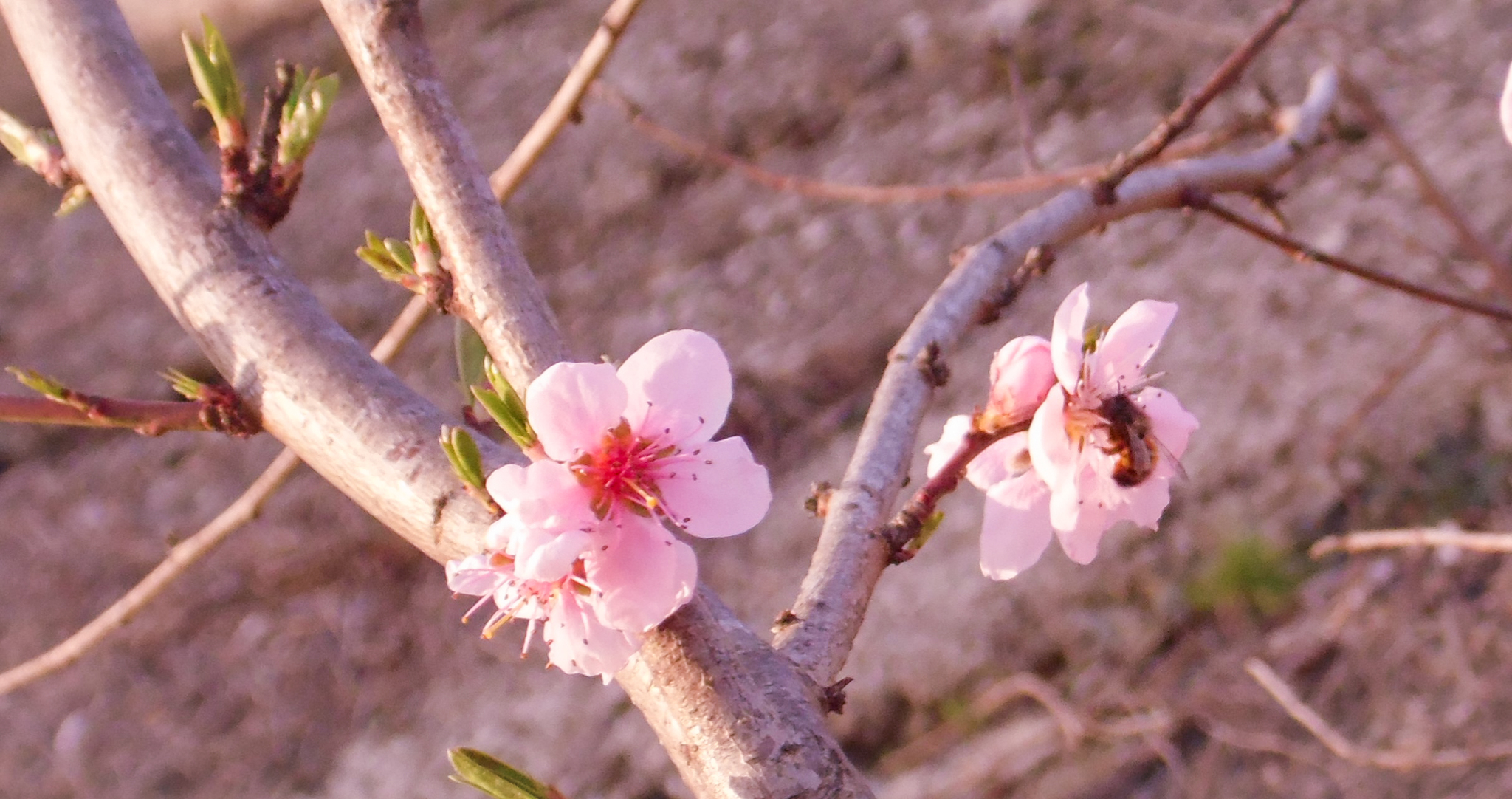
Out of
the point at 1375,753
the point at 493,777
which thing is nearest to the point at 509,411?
the point at 493,777

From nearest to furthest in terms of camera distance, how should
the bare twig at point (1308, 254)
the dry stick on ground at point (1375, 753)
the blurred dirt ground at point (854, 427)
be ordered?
the bare twig at point (1308, 254), the dry stick on ground at point (1375, 753), the blurred dirt ground at point (854, 427)

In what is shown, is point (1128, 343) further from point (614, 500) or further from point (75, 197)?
point (75, 197)

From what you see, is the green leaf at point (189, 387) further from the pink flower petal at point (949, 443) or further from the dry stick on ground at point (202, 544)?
the pink flower petal at point (949, 443)

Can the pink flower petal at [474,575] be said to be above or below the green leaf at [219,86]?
below

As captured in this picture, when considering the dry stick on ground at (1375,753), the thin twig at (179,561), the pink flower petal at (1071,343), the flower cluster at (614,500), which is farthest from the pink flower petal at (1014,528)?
the dry stick on ground at (1375,753)

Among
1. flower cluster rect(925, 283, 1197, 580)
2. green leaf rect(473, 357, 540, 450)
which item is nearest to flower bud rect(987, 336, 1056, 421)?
flower cluster rect(925, 283, 1197, 580)

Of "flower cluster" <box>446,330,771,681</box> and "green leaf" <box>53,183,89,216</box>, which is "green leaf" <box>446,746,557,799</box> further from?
"green leaf" <box>53,183,89,216</box>

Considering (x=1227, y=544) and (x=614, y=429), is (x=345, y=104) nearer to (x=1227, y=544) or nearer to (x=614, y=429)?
(x=1227, y=544)

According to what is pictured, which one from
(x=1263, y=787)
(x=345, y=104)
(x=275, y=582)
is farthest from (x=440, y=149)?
(x=345, y=104)
